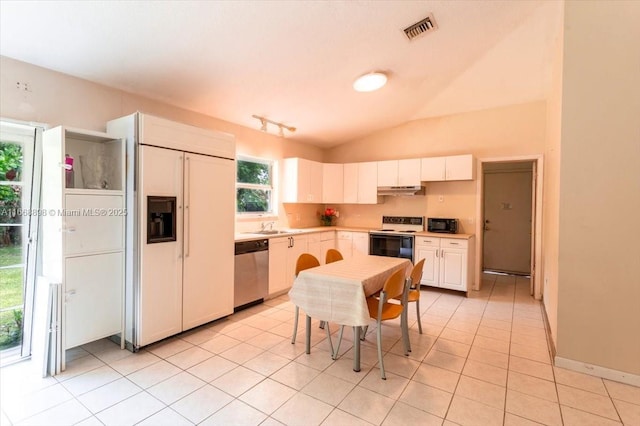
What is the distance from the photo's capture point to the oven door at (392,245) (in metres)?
5.08

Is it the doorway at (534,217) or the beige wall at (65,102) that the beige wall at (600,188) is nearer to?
the doorway at (534,217)

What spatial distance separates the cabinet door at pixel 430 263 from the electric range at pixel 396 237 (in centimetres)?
15

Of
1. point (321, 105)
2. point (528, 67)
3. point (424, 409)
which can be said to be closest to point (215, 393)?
point (424, 409)

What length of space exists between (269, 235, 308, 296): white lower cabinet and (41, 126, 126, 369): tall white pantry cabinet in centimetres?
187

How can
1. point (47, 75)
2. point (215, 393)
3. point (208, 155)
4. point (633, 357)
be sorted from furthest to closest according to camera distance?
point (208, 155), point (47, 75), point (633, 357), point (215, 393)

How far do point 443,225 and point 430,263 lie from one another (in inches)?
26.3

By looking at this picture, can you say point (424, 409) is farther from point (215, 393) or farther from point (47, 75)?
point (47, 75)

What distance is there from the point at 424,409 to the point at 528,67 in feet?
14.0

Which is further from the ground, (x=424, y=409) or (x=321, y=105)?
(x=321, y=105)

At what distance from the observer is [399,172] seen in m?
5.43

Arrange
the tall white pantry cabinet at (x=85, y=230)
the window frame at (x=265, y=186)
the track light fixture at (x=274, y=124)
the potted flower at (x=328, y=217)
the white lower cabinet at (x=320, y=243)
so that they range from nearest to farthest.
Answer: the tall white pantry cabinet at (x=85, y=230) → the track light fixture at (x=274, y=124) → the window frame at (x=265, y=186) → the white lower cabinet at (x=320, y=243) → the potted flower at (x=328, y=217)

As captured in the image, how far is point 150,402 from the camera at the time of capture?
84.8 inches

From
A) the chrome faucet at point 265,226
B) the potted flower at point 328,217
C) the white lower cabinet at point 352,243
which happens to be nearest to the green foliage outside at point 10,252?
the chrome faucet at point 265,226

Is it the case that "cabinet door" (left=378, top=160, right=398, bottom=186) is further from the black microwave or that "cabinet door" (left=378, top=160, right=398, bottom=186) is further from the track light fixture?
the track light fixture
